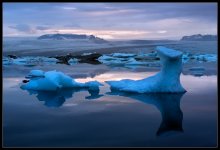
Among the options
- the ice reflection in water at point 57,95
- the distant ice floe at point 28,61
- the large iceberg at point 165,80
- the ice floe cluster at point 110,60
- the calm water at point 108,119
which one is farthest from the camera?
the distant ice floe at point 28,61

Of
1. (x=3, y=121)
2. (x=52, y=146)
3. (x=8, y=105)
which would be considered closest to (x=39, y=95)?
(x=8, y=105)

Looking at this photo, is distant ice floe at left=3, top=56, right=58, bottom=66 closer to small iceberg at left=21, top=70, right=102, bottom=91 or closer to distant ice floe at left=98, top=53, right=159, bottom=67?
distant ice floe at left=98, top=53, right=159, bottom=67

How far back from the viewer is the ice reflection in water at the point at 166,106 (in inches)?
277

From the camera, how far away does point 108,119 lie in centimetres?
743

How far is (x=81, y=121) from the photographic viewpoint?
7.24m

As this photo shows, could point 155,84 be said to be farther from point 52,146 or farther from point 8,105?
point 52,146

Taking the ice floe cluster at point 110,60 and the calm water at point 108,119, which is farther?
the ice floe cluster at point 110,60

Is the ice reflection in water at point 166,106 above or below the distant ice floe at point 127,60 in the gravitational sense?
above

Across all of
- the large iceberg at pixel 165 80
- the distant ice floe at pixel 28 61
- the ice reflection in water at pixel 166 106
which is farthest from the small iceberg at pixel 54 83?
the distant ice floe at pixel 28 61

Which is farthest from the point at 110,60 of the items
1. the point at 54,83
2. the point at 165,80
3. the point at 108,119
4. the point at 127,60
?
Answer: the point at 108,119

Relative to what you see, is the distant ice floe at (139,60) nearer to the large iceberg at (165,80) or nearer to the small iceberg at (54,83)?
the small iceberg at (54,83)

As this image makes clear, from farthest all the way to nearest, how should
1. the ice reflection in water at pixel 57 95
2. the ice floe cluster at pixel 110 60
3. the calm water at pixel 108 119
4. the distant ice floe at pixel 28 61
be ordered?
the distant ice floe at pixel 28 61 → the ice floe cluster at pixel 110 60 → the ice reflection in water at pixel 57 95 → the calm water at pixel 108 119

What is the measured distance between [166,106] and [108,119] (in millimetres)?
1768

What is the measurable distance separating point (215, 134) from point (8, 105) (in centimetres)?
453
